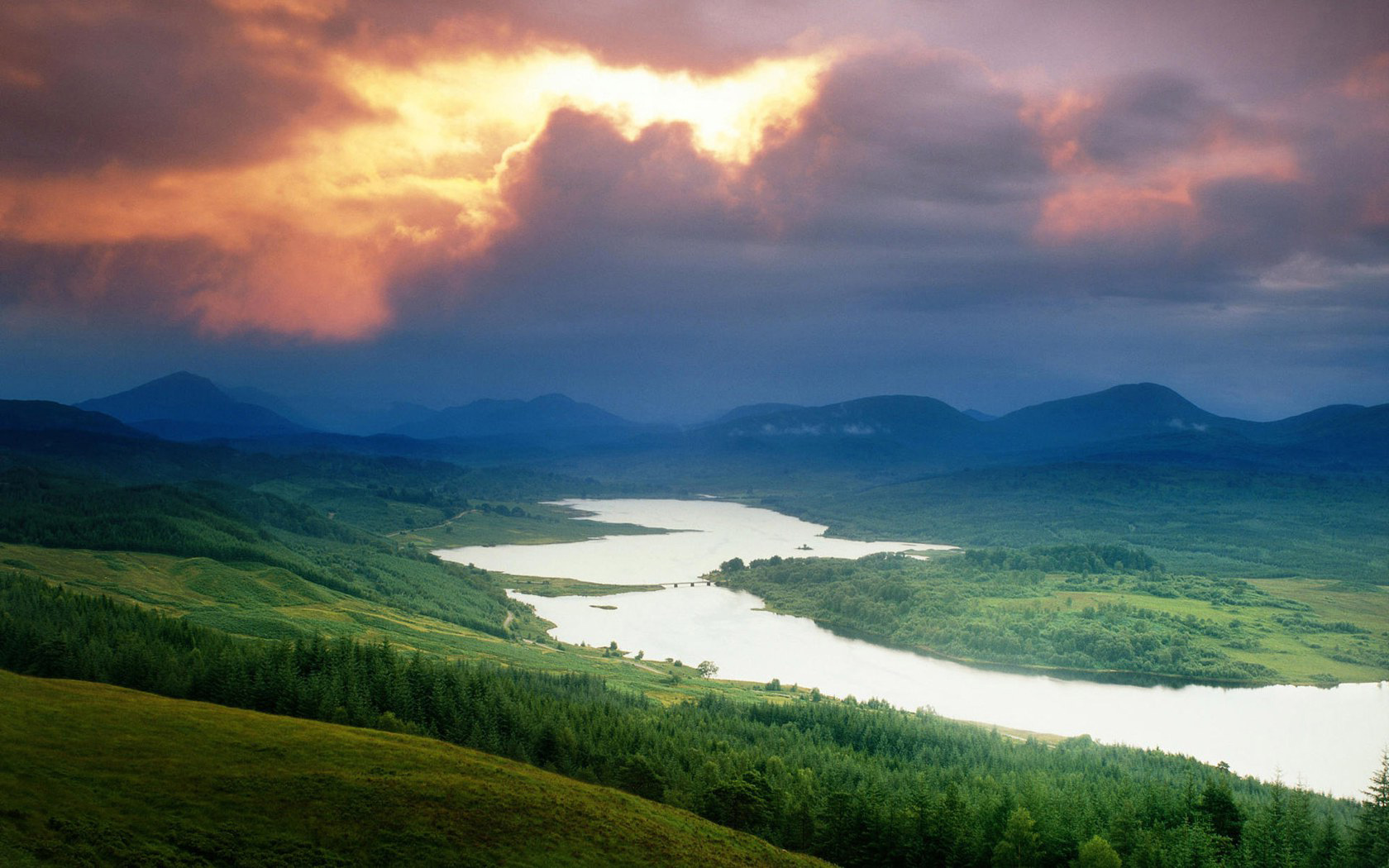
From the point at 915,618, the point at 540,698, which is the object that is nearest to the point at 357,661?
the point at 540,698

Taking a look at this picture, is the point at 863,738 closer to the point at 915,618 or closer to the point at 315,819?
the point at 315,819

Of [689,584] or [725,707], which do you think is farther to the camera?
[689,584]

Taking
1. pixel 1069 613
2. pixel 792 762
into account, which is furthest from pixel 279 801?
pixel 1069 613

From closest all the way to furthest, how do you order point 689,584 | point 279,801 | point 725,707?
point 279,801
point 725,707
point 689,584

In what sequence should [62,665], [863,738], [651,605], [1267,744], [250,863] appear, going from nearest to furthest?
[250,863], [62,665], [863,738], [1267,744], [651,605]

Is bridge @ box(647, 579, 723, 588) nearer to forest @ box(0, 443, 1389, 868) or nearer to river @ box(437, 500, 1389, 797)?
river @ box(437, 500, 1389, 797)

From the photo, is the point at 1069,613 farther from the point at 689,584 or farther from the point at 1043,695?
the point at 689,584
